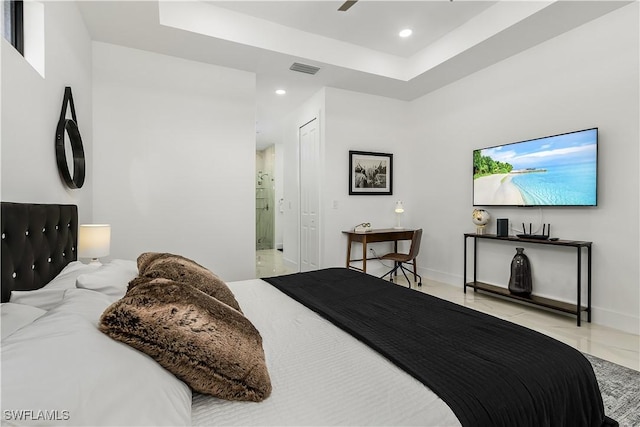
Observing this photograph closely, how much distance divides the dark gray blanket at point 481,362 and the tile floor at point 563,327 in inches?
59.9

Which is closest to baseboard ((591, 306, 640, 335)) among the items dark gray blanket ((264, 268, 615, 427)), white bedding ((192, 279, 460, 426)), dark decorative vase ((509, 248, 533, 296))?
dark decorative vase ((509, 248, 533, 296))

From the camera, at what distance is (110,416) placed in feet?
2.08

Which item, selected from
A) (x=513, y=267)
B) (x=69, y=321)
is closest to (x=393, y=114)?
(x=513, y=267)

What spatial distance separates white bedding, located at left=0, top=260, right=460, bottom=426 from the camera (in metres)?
0.60

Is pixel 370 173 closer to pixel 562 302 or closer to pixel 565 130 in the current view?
pixel 565 130

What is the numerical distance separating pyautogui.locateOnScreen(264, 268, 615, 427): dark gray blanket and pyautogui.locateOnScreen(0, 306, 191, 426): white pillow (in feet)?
2.46

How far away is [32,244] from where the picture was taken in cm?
148

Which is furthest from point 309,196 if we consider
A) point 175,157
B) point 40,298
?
point 40,298

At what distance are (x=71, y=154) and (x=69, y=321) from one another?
7.36ft

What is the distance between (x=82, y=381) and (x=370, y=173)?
445cm

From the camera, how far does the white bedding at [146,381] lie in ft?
1.97

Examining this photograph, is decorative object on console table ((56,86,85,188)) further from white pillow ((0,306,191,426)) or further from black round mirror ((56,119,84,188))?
white pillow ((0,306,191,426))

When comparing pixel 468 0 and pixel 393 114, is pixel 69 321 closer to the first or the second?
pixel 468 0

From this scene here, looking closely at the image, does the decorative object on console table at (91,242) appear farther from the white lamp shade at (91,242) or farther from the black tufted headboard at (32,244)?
the black tufted headboard at (32,244)
